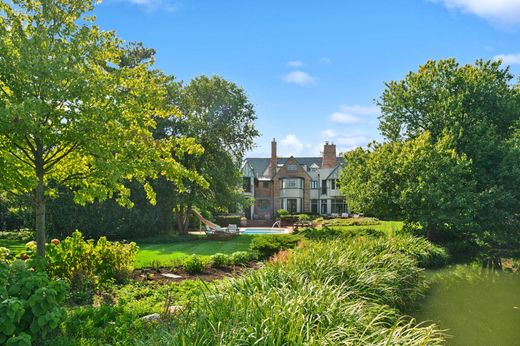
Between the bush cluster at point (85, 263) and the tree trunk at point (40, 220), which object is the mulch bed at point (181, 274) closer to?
the bush cluster at point (85, 263)

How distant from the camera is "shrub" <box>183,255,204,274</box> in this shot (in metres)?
10.7

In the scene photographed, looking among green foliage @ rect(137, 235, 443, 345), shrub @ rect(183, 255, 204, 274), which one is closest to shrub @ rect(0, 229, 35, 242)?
shrub @ rect(183, 255, 204, 274)

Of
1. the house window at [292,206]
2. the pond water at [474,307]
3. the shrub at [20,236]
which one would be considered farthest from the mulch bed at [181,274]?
the house window at [292,206]

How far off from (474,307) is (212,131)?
56.9 ft

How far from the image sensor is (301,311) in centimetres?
454

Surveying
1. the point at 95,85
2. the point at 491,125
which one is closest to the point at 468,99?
the point at 491,125

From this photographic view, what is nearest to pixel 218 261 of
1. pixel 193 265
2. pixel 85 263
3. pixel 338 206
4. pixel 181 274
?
pixel 193 265

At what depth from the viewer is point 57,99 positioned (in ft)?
23.7

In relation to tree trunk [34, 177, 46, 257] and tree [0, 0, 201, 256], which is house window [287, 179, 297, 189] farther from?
tree trunk [34, 177, 46, 257]

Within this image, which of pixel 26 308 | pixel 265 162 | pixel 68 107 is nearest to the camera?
pixel 26 308

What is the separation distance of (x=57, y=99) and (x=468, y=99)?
18995 mm

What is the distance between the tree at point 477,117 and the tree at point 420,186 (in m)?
1.02

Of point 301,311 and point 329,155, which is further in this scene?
point 329,155

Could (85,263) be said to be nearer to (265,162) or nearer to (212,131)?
(212,131)
